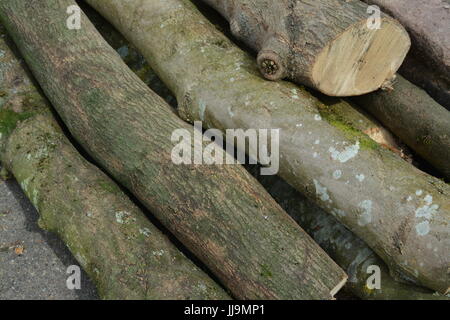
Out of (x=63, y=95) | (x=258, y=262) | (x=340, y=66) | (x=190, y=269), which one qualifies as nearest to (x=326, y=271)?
(x=258, y=262)

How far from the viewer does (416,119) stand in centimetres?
354

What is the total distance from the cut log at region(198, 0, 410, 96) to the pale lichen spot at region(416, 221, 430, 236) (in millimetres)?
1162

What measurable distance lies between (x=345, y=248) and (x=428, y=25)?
1768mm

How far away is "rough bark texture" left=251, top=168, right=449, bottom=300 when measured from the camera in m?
3.03

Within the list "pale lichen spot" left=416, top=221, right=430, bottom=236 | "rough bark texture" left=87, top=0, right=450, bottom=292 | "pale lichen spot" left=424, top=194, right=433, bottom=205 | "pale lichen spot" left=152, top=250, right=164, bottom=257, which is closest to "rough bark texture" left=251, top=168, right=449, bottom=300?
"rough bark texture" left=87, top=0, right=450, bottom=292

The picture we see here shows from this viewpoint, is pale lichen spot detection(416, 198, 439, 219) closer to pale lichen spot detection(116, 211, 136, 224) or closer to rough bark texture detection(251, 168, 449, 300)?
rough bark texture detection(251, 168, 449, 300)

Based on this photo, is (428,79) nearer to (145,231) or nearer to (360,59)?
(360,59)

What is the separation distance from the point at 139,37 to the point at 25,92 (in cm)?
109

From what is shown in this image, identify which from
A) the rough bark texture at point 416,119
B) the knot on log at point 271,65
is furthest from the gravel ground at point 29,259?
the rough bark texture at point 416,119

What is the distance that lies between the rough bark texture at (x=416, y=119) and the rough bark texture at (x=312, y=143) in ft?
1.72

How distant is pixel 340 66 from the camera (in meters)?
3.31

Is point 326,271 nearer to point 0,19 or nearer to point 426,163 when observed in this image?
point 426,163

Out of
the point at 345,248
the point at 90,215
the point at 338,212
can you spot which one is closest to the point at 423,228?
the point at 338,212

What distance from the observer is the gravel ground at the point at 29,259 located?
10.7ft
